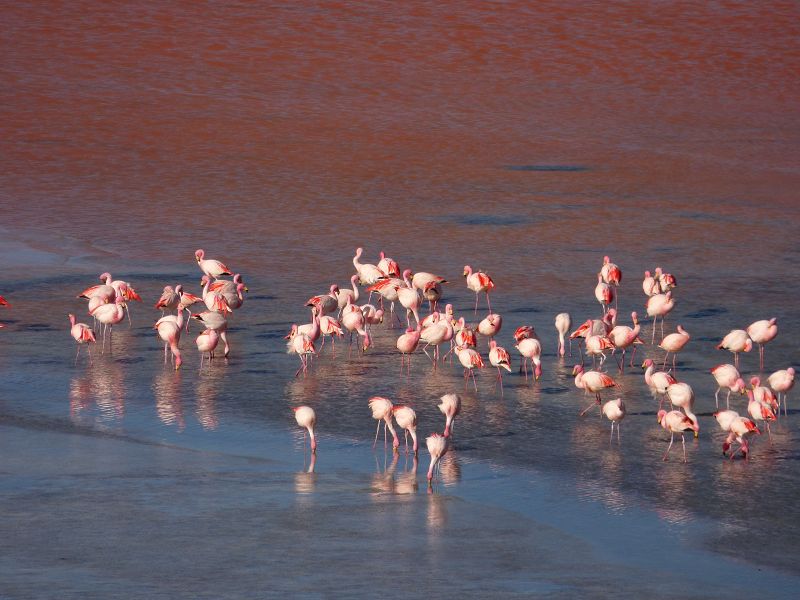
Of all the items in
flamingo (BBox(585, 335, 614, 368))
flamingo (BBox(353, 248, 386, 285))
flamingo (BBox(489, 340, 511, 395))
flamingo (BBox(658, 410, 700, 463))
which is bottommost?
flamingo (BBox(658, 410, 700, 463))

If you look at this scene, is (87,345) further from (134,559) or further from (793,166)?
(793,166)

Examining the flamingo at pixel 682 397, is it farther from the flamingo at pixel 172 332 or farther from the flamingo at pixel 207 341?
the flamingo at pixel 172 332

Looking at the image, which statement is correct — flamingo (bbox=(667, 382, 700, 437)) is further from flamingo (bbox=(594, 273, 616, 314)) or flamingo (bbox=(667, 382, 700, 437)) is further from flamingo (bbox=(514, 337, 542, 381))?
flamingo (bbox=(594, 273, 616, 314))

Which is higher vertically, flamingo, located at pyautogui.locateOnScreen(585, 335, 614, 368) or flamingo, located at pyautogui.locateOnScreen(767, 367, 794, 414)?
flamingo, located at pyautogui.locateOnScreen(585, 335, 614, 368)

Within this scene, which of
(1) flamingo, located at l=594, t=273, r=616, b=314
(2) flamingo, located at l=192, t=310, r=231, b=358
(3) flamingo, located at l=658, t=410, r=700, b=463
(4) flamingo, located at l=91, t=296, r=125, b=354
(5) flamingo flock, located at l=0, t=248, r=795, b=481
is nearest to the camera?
(3) flamingo, located at l=658, t=410, r=700, b=463

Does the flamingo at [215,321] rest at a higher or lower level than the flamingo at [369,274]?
lower

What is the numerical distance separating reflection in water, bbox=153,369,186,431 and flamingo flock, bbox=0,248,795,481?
0.35 meters

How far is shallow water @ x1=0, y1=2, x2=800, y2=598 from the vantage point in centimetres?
728

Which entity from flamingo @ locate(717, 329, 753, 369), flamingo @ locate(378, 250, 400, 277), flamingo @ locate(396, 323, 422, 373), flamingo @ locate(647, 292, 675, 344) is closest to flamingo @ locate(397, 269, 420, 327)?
flamingo @ locate(378, 250, 400, 277)

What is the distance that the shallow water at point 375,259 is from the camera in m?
7.28

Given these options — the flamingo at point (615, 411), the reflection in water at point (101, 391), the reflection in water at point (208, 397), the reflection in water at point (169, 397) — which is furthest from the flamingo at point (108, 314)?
the flamingo at point (615, 411)

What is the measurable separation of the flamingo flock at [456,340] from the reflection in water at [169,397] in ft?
1.15

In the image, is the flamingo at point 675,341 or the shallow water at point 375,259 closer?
the shallow water at point 375,259

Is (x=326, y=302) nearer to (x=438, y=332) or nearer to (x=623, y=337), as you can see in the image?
(x=438, y=332)
